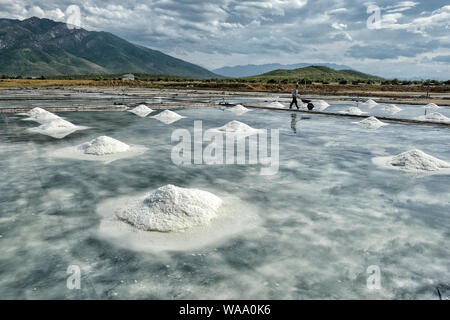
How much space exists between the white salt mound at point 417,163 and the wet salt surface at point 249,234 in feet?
1.48

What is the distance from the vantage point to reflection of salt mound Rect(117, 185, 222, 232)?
154 inches

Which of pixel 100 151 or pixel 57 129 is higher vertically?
pixel 57 129

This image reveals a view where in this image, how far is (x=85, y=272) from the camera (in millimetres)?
3008

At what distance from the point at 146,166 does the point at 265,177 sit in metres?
2.51

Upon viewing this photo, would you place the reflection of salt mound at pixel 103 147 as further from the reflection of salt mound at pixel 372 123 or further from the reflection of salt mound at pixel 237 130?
the reflection of salt mound at pixel 372 123

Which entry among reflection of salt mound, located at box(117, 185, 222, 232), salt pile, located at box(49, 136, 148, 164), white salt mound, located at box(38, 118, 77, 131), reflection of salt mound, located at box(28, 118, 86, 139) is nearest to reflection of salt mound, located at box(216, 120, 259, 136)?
salt pile, located at box(49, 136, 148, 164)

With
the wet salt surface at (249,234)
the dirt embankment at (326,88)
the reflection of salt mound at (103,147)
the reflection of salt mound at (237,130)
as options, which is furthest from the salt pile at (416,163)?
the dirt embankment at (326,88)

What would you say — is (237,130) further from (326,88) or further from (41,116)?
(326,88)

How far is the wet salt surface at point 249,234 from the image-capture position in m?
2.83

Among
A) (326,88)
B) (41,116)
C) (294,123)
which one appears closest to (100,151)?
(41,116)

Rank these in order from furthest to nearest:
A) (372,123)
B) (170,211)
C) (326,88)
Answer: (326,88) → (372,123) → (170,211)

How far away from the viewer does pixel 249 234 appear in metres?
3.77

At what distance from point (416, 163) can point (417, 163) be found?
0.02 metres

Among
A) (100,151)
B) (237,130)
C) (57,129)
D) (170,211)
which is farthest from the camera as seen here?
(237,130)
